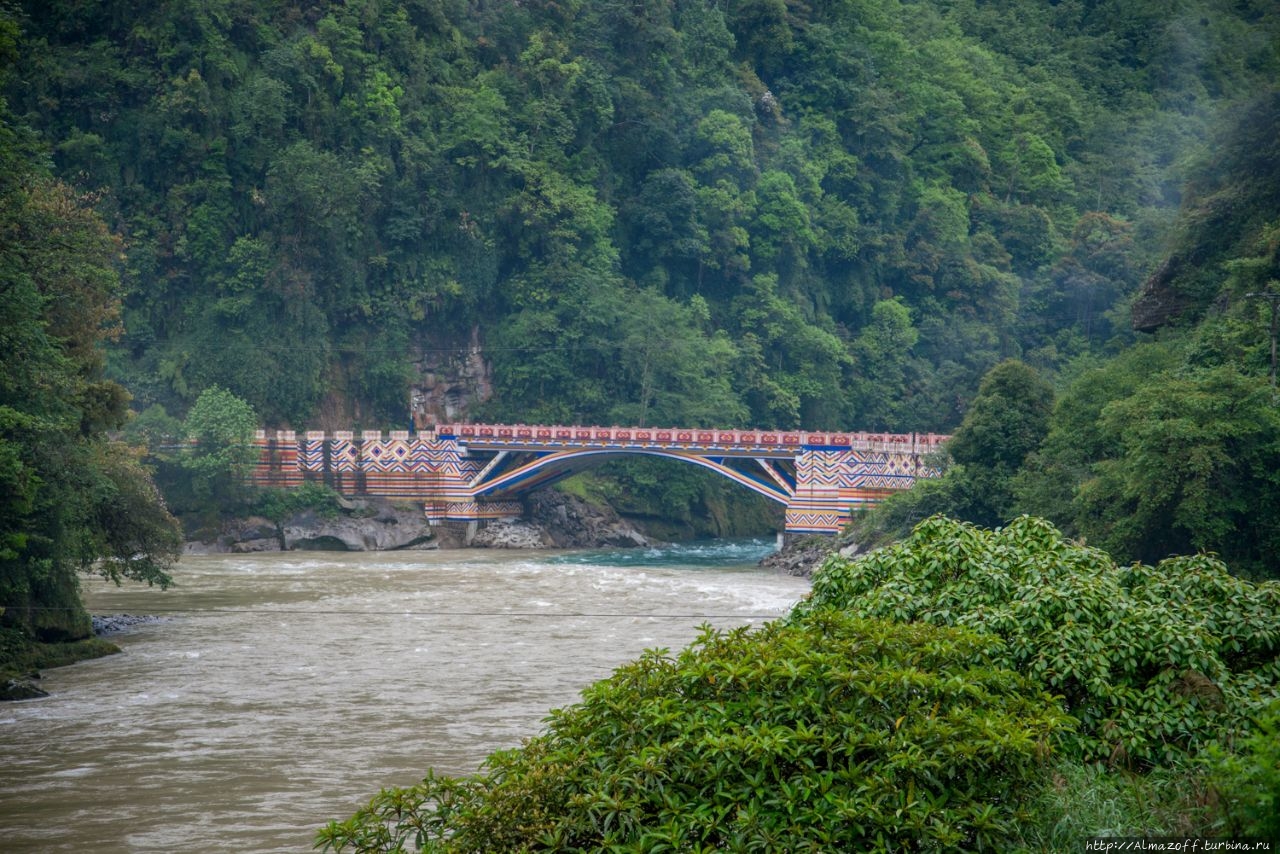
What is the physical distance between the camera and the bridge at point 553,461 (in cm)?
5253

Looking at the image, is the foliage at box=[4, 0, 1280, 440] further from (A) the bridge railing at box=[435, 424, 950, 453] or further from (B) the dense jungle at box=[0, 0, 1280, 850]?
(A) the bridge railing at box=[435, 424, 950, 453]

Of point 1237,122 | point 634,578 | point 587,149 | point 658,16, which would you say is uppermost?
point 658,16

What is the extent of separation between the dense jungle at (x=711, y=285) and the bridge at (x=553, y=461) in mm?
3499

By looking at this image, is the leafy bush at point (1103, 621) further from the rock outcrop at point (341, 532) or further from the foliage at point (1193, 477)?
the rock outcrop at point (341, 532)

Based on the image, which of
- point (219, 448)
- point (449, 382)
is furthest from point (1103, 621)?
point (449, 382)

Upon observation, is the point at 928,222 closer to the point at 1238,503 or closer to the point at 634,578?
the point at 634,578

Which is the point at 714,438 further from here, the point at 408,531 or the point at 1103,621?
the point at 1103,621

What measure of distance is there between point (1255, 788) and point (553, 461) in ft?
158

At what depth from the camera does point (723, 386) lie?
64688mm

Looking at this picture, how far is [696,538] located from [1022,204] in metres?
33.6

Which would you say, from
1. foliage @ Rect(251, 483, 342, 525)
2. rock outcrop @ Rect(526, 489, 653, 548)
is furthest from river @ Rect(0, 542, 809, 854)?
rock outcrop @ Rect(526, 489, 653, 548)

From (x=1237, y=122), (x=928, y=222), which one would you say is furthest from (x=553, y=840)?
(x=928, y=222)

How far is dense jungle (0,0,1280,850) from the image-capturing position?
1138cm

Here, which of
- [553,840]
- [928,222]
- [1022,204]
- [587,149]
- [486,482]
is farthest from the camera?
[1022,204]
